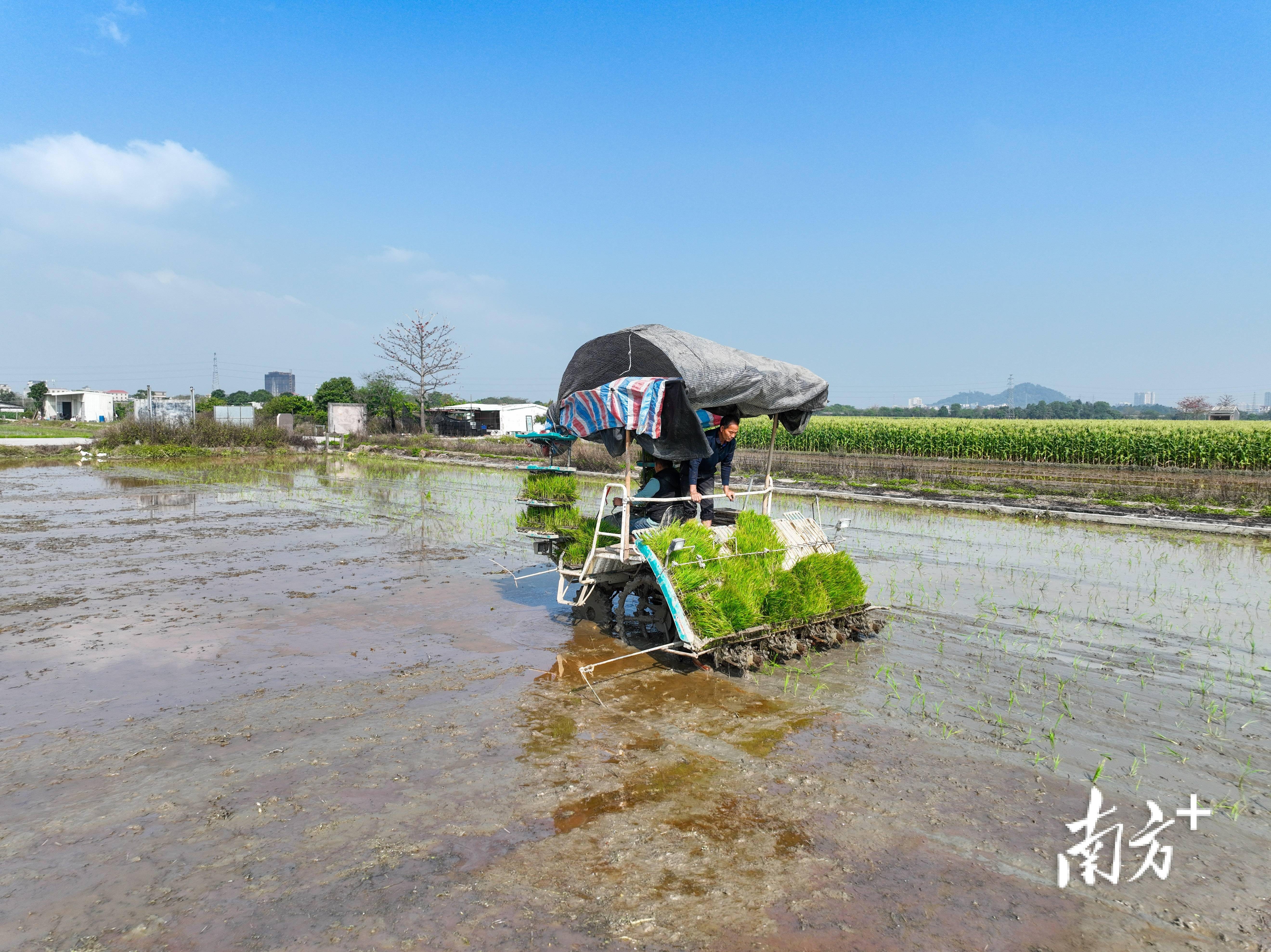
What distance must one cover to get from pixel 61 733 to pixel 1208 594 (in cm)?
1248

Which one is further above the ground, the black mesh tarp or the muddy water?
the black mesh tarp

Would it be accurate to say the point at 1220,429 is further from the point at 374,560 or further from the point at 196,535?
the point at 196,535

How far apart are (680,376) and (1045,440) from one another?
28021mm

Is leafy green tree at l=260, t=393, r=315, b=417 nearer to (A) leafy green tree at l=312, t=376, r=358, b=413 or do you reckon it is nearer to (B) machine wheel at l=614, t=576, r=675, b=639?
(A) leafy green tree at l=312, t=376, r=358, b=413

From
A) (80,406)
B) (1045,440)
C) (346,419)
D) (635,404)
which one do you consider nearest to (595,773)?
(635,404)

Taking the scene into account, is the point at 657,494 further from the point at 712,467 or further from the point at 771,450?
the point at 771,450

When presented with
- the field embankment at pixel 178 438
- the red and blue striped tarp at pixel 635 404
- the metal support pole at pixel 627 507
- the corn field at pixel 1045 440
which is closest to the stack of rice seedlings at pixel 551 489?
the metal support pole at pixel 627 507

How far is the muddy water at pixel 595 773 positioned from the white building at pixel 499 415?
43.5 meters

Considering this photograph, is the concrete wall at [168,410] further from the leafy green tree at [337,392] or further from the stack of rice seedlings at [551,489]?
the stack of rice seedlings at [551,489]

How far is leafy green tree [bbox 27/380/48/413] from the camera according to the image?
74.8 meters

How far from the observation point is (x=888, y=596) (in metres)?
9.73

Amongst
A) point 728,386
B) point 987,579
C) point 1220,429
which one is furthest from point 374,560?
point 1220,429

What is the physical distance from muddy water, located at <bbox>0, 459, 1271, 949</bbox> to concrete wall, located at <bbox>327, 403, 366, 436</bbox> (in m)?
41.6

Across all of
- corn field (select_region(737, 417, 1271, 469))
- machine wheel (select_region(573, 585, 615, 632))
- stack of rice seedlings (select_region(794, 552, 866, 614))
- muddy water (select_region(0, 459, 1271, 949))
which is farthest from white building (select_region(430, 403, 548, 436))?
stack of rice seedlings (select_region(794, 552, 866, 614))
